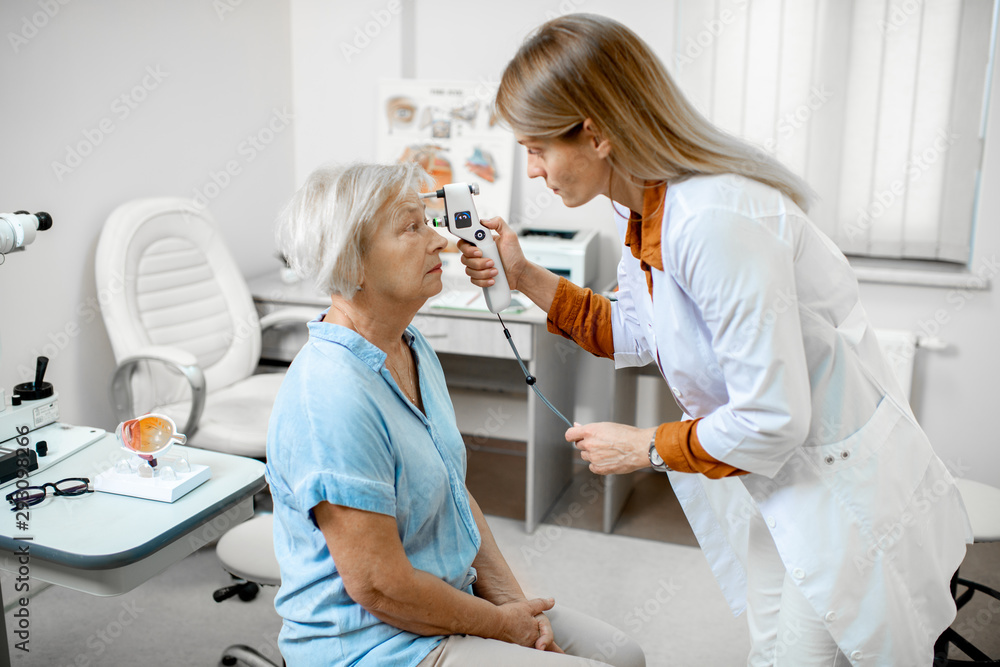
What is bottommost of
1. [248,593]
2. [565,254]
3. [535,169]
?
[248,593]

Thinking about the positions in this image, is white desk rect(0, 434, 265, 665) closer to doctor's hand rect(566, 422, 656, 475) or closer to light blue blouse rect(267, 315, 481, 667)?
light blue blouse rect(267, 315, 481, 667)

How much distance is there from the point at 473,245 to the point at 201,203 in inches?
71.9

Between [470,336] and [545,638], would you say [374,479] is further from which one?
[470,336]

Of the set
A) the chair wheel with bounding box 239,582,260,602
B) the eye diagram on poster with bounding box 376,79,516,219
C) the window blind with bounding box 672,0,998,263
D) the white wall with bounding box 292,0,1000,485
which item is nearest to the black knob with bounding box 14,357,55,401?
the chair wheel with bounding box 239,582,260,602

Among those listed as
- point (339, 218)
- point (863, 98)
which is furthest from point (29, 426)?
point (863, 98)

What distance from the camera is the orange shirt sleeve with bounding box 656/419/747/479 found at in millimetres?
1214

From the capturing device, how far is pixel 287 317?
2.84m

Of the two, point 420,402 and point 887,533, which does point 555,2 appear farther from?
point 887,533

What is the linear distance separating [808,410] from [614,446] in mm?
295

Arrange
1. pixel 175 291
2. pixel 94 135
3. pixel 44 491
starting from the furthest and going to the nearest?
pixel 175 291 < pixel 94 135 < pixel 44 491

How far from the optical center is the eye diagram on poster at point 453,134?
3240 mm

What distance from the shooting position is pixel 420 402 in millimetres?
1411

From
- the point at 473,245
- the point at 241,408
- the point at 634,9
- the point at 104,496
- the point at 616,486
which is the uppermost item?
the point at 634,9

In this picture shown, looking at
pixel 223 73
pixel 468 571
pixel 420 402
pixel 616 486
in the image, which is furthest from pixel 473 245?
pixel 223 73
